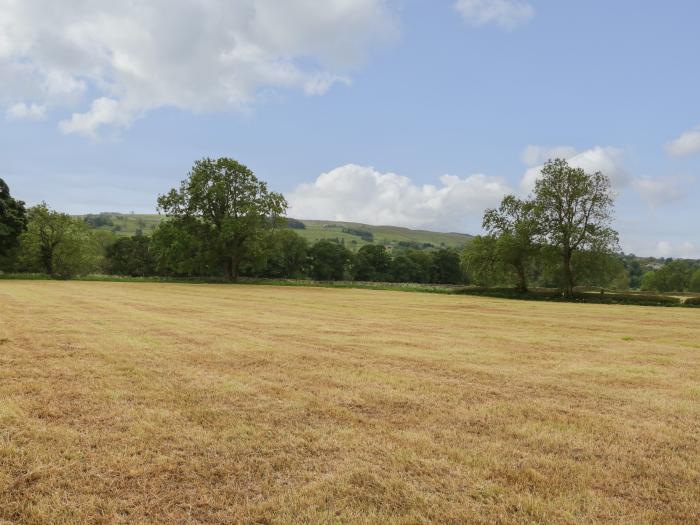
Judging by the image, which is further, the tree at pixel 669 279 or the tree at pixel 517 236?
the tree at pixel 669 279

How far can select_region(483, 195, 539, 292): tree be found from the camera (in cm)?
5384

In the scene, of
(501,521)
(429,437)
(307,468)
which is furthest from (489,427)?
(307,468)

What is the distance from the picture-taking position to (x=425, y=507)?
424 cm

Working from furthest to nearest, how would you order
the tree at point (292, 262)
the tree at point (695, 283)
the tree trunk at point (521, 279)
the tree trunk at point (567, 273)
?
1. the tree at point (695, 283)
2. the tree at point (292, 262)
3. the tree trunk at point (521, 279)
4. the tree trunk at point (567, 273)

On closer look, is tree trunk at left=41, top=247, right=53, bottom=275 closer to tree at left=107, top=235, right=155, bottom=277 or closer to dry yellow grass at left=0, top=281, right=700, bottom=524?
tree at left=107, top=235, right=155, bottom=277

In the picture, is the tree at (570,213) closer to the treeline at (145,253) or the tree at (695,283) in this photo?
the treeline at (145,253)

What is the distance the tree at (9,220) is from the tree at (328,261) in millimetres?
58652

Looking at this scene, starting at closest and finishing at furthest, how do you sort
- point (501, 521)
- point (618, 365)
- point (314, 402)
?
point (501, 521), point (314, 402), point (618, 365)

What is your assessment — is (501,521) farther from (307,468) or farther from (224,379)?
(224,379)

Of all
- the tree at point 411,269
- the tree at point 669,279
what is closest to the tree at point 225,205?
the tree at point 411,269

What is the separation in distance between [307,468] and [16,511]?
2.75 metres

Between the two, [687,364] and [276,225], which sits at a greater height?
[276,225]

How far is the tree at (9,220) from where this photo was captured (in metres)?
57.1

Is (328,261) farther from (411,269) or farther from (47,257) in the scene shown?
(47,257)
